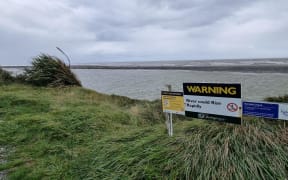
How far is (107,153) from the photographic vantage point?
3.03 meters

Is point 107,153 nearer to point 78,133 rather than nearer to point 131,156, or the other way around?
point 131,156

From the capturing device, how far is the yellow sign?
2969mm

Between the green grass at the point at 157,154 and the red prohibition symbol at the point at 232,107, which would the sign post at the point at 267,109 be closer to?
the red prohibition symbol at the point at 232,107

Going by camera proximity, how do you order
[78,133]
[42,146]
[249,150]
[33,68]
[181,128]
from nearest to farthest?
[249,150] → [181,128] → [42,146] → [78,133] → [33,68]

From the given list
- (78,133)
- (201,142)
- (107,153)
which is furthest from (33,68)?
(201,142)

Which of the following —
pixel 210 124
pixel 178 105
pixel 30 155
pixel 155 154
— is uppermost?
pixel 178 105

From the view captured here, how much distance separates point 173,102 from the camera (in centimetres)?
306

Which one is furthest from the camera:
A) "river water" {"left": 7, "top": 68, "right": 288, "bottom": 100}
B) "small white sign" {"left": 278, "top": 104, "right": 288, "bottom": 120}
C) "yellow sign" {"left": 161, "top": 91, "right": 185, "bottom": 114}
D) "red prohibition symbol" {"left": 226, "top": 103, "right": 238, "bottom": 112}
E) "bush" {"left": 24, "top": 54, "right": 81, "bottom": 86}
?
"river water" {"left": 7, "top": 68, "right": 288, "bottom": 100}

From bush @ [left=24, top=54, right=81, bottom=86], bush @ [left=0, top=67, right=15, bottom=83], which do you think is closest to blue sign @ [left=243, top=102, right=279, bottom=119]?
bush @ [left=24, top=54, right=81, bottom=86]

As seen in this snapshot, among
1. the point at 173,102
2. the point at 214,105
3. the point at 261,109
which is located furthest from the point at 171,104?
the point at 261,109

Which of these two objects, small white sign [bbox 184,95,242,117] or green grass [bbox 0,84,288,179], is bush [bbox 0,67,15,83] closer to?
green grass [bbox 0,84,288,179]

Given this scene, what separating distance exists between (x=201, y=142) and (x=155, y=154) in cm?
53

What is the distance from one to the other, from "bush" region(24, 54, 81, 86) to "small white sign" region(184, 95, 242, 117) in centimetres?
936

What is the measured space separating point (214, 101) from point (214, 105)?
0.04 meters
